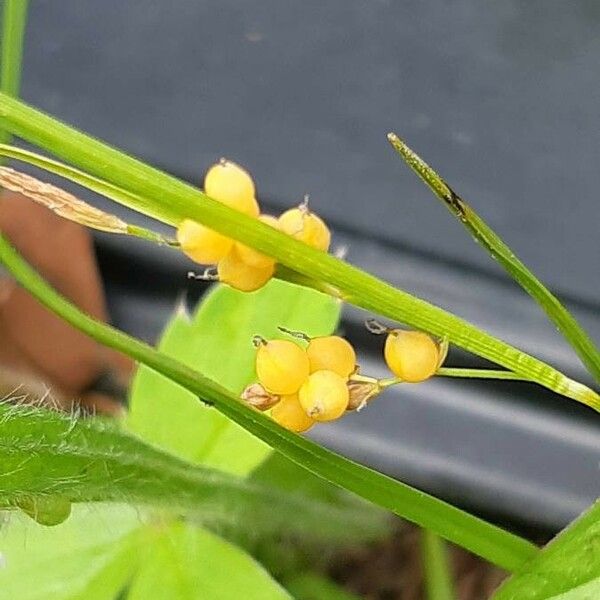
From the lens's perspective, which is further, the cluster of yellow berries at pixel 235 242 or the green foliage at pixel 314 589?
the green foliage at pixel 314 589

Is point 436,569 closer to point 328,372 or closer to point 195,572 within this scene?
point 195,572

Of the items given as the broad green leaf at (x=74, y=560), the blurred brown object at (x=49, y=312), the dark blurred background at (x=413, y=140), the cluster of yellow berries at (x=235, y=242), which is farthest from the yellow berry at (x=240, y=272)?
the blurred brown object at (x=49, y=312)

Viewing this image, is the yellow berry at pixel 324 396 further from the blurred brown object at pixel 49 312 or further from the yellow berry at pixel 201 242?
the blurred brown object at pixel 49 312

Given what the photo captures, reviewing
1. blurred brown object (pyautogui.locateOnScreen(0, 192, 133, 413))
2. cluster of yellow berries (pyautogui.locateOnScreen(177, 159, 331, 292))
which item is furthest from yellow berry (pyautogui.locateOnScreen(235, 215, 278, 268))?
blurred brown object (pyautogui.locateOnScreen(0, 192, 133, 413))

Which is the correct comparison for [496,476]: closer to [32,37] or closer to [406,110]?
[406,110]

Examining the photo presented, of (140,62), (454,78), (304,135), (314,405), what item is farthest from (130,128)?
(314,405)

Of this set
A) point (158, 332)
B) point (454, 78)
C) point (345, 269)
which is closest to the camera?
point (345, 269)
